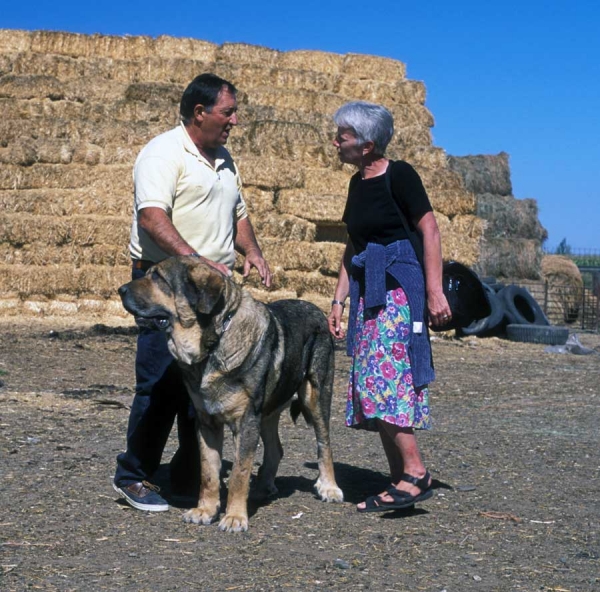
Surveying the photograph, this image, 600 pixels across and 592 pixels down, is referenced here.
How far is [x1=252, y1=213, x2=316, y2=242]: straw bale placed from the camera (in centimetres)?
1862

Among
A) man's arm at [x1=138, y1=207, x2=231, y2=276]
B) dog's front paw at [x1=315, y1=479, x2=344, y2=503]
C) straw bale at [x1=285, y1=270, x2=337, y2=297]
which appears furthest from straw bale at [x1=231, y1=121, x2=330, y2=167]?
man's arm at [x1=138, y1=207, x2=231, y2=276]

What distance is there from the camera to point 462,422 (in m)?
9.81

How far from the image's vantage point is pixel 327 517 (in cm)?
616

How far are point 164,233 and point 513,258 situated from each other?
907 inches

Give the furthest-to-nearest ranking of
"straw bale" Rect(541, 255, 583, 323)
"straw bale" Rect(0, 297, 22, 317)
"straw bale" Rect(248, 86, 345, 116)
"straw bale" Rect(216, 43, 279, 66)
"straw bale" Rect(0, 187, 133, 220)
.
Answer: "straw bale" Rect(541, 255, 583, 323) → "straw bale" Rect(216, 43, 279, 66) → "straw bale" Rect(248, 86, 345, 116) → "straw bale" Rect(0, 187, 133, 220) → "straw bale" Rect(0, 297, 22, 317)

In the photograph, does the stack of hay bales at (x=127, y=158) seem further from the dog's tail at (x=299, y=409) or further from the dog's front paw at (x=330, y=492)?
the dog's front paw at (x=330, y=492)

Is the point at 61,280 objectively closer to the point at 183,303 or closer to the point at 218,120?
the point at 218,120

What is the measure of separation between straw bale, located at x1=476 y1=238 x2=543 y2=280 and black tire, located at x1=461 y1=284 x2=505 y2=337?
314 inches

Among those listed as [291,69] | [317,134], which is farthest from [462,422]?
[291,69]

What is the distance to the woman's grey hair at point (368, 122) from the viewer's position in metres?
6.10

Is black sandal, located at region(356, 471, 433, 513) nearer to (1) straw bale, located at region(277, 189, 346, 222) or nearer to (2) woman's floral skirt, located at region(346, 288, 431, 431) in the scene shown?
(2) woman's floral skirt, located at region(346, 288, 431, 431)

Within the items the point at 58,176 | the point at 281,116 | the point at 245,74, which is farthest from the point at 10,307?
the point at 245,74

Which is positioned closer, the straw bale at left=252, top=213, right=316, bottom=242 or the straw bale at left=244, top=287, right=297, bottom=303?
the straw bale at left=244, top=287, right=297, bottom=303

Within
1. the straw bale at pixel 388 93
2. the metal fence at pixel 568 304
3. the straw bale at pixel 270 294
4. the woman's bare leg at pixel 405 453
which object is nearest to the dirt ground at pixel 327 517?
the woman's bare leg at pixel 405 453
